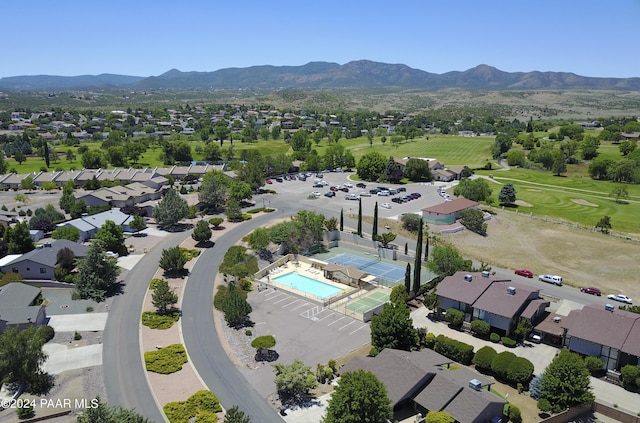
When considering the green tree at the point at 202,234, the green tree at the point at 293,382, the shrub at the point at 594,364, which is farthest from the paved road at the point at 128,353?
the shrub at the point at 594,364

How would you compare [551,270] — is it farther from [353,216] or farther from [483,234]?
[353,216]

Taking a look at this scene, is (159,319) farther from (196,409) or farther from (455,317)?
(455,317)

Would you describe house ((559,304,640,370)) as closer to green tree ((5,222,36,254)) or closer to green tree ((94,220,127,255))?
green tree ((94,220,127,255))

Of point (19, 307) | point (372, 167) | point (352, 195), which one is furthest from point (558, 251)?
point (19, 307)

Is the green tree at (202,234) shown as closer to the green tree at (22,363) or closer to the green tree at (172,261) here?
the green tree at (172,261)

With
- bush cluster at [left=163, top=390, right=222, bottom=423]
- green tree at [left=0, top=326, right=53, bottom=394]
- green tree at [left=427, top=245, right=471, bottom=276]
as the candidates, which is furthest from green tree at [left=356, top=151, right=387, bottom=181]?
green tree at [left=0, top=326, right=53, bottom=394]

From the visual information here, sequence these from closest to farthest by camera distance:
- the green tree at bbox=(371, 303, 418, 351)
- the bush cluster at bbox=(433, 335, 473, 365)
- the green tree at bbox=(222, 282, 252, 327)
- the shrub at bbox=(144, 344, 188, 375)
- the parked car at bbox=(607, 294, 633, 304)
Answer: the shrub at bbox=(144, 344, 188, 375) → the green tree at bbox=(371, 303, 418, 351) → the bush cluster at bbox=(433, 335, 473, 365) → the green tree at bbox=(222, 282, 252, 327) → the parked car at bbox=(607, 294, 633, 304)
